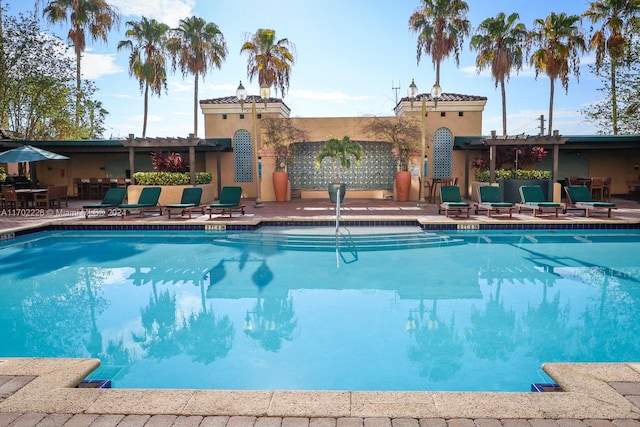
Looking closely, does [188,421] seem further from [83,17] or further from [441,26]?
[83,17]

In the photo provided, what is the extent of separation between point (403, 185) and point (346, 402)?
604 inches

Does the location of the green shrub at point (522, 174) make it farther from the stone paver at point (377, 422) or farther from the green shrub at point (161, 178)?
the stone paver at point (377, 422)

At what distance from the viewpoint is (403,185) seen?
1766 centimetres

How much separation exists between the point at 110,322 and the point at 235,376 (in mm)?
2285

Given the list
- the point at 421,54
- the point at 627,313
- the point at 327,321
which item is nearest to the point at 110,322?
the point at 327,321

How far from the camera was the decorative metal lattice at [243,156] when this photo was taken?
1953cm

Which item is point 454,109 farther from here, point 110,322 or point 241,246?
point 110,322

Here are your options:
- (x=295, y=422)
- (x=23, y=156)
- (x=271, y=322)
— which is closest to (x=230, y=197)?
(x=23, y=156)

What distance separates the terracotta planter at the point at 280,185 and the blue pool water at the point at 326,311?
7.85 m

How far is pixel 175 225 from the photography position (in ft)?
38.7

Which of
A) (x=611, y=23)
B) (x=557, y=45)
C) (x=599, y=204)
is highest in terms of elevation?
(x=611, y=23)

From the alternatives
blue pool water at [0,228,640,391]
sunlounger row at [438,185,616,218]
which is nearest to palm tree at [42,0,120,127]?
blue pool water at [0,228,640,391]

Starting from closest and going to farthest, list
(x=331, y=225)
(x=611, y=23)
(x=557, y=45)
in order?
(x=331, y=225) → (x=557, y=45) → (x=611, y=23)

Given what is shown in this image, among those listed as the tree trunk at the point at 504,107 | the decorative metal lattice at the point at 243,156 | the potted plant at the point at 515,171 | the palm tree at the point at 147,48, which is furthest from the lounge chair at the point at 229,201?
the tree trunk at the point at 504,107
